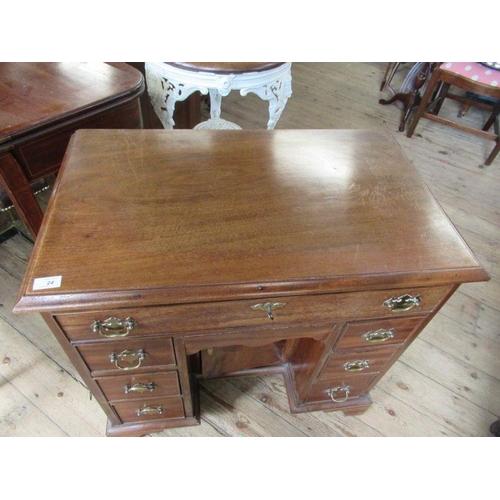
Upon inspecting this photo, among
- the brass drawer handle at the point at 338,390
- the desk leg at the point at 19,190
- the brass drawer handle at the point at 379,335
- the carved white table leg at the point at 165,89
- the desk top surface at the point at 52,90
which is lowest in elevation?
the brass drawer handle at the point at 338,390

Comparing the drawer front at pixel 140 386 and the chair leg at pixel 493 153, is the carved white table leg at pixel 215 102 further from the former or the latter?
the chair leg at pixel 493 153

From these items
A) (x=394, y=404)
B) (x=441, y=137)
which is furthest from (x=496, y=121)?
(x=394, y=404)

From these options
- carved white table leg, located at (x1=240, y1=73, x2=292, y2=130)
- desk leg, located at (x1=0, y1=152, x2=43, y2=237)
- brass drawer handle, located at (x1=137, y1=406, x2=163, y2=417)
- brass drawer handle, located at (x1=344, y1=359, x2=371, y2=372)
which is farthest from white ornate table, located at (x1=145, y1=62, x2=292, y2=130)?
brass drawer handle, located at (x1=137, y1=406, x2=163, y2=417)

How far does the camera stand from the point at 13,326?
1354mm

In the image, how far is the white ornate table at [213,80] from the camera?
1213mm

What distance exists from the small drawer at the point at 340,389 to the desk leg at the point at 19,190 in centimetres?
104

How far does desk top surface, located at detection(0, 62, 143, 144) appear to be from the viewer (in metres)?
0.97

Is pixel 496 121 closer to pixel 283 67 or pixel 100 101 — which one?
pixel 283 67

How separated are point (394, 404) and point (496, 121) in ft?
7.24

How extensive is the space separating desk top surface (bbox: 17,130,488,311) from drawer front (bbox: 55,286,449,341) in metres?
0.06

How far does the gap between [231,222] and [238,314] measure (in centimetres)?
20

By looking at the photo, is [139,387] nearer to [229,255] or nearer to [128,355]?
[128,355]

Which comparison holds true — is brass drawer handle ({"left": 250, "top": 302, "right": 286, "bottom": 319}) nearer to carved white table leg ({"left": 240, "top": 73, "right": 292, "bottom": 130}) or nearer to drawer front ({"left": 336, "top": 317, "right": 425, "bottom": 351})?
drawer front ({"left": 336, "top": 317, "right": 425, "bottom": 351})

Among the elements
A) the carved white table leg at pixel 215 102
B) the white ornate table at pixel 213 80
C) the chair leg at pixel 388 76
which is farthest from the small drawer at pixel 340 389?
the chair leg at pixel 388 76
